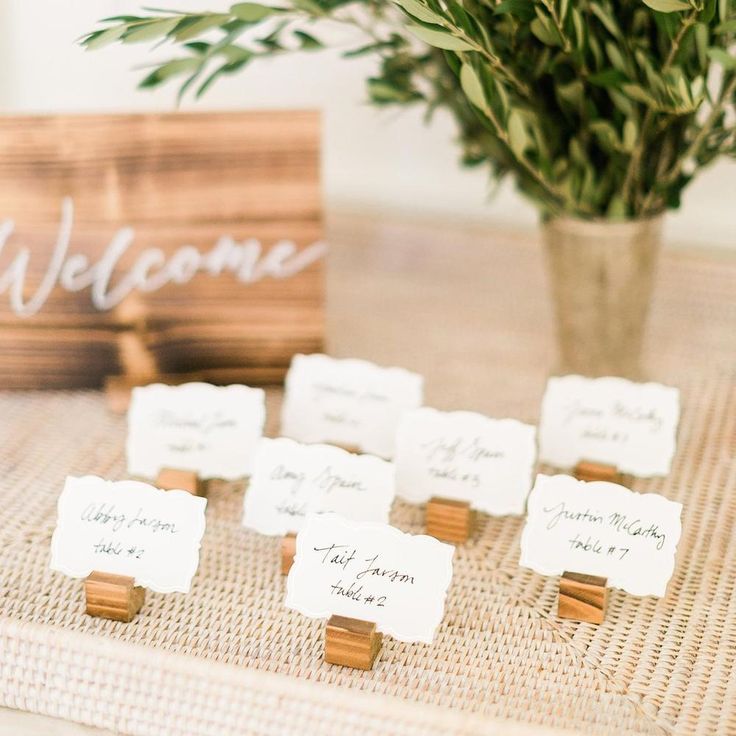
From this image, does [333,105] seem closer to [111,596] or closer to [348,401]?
[348,401]

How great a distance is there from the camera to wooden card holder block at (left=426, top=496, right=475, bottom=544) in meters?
0.86

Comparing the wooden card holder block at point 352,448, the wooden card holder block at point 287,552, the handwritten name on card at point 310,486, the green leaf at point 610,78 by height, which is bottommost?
the wooden card holder block at point 287,552

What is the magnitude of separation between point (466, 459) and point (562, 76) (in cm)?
36

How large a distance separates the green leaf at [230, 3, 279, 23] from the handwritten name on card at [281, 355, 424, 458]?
0.33 metres

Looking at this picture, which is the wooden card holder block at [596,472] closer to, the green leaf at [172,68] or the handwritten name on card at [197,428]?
the handwritten name on card at [197,428]

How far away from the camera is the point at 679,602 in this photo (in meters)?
0.79

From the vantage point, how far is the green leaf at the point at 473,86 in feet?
2.54

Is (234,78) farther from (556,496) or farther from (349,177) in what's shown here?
(556,496)

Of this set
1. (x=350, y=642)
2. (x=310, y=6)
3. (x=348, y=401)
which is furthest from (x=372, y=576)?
(x=310, y=6)

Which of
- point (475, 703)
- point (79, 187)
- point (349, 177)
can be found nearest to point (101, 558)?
point (475, 703)

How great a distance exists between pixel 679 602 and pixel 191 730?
1.31ft

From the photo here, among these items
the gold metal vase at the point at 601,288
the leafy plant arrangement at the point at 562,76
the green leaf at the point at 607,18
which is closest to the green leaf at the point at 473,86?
the leafy plant arrangement at the point at 562,76

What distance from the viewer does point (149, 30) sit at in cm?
78

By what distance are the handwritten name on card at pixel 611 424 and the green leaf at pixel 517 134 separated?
223 mm
